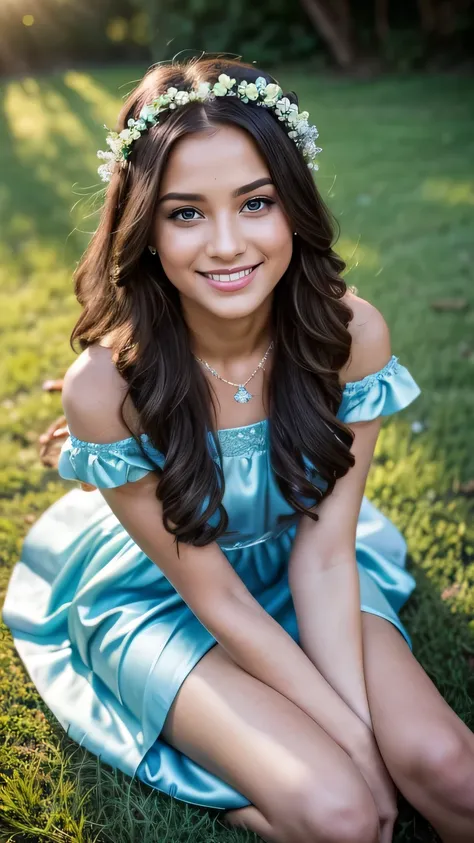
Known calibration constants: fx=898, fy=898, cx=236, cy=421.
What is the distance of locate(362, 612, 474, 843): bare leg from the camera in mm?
1865

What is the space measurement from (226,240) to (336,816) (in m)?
1.21

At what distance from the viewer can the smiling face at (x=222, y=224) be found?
1905 millimetres

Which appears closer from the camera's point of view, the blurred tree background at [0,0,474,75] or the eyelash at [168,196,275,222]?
the eyelash at [168,196,275,222]

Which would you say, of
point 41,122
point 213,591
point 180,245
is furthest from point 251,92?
point 41,122

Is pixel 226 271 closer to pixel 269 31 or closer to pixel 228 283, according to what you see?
pixel 228 283

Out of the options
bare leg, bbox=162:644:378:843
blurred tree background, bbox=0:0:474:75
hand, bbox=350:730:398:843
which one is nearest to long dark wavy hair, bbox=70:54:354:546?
bare leg, bbox=162:644:378:843

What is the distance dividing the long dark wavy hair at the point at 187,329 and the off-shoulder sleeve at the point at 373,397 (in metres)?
0.04

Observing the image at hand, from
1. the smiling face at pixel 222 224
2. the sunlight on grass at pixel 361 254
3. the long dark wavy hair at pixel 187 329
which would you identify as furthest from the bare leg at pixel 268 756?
the sunlight on grass at pixel 361 254

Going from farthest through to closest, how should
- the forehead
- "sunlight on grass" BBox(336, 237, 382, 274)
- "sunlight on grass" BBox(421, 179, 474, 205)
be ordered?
1. "sunlight on grass" BBox(421, 179, 474, 205)
2. "sunlight on grass" BBox(336, 237, 382, 274)
3. the forehead

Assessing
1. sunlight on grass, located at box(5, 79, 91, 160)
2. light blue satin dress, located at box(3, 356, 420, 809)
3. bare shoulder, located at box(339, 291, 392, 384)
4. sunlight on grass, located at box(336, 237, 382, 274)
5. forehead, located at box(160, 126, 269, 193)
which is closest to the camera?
forehead, located at box(160, 126, 269, 193)

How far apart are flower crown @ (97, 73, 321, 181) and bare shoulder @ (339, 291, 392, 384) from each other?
1.43ft

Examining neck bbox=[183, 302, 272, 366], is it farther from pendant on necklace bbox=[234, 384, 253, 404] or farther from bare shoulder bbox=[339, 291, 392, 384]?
bare shoulder bbox=[339, 291, 392, 384]

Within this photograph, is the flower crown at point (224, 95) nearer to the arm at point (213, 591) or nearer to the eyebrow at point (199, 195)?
the eyebrow at point (199, 195)

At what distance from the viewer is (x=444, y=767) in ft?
6.12
